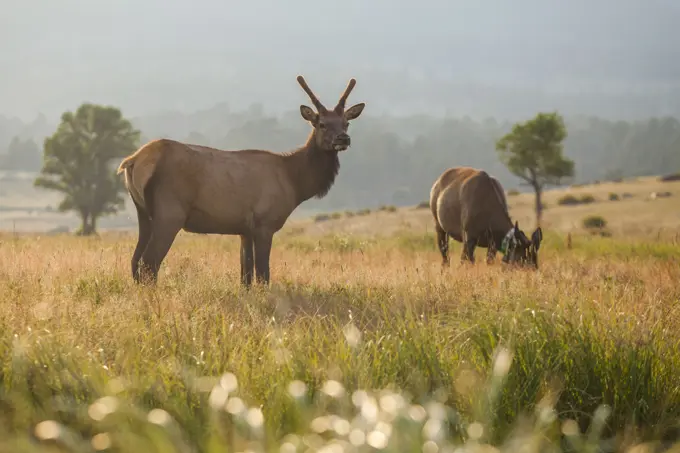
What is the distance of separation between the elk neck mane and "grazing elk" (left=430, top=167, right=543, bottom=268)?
313 cm

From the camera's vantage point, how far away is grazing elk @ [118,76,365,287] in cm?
896

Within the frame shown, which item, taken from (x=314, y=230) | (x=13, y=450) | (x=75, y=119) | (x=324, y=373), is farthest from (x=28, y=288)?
(x=75, y=119)

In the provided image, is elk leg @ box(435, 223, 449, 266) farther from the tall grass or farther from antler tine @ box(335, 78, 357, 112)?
the tall grass

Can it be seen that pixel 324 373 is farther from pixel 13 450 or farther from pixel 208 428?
pixel 13 450

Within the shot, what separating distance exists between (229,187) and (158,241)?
1115mm

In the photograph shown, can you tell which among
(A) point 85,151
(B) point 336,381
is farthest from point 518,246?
(A) point 85,151

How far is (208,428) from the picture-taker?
3320 mm

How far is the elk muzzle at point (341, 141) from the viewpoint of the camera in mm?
9453

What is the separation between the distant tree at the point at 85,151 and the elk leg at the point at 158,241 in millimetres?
47823

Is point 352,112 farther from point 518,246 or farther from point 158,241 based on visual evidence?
point 518,246

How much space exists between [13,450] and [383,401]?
1409 millimetres

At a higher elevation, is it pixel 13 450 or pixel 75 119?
pixel 75 119

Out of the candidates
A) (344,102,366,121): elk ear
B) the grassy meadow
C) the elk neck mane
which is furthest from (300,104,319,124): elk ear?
the grassy meadow

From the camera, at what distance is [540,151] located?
55.8 meters
